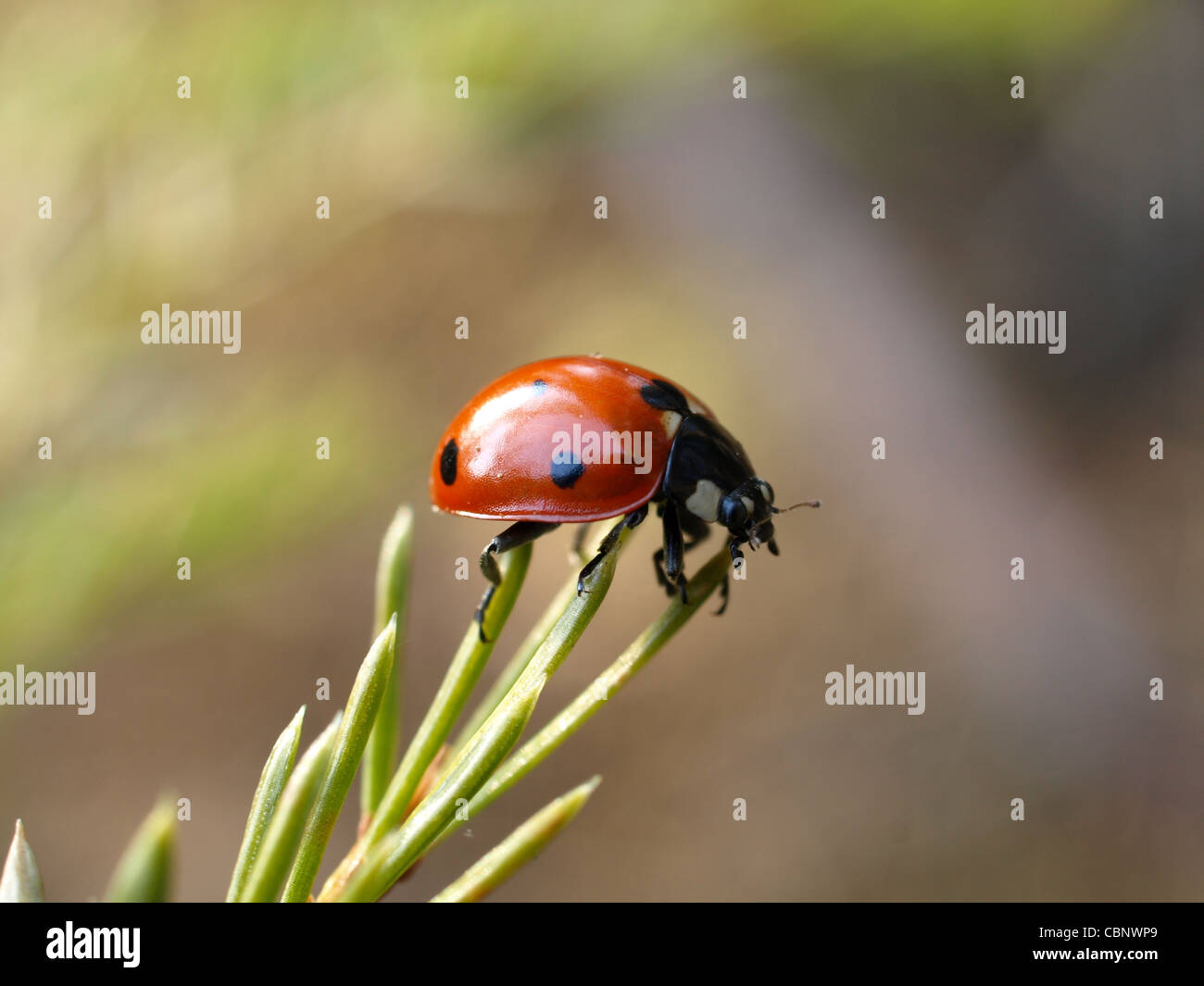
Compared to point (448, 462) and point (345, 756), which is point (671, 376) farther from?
point (345, 756)

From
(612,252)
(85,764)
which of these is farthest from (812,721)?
(85,764)

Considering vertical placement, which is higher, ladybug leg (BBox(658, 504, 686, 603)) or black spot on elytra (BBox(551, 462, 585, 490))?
black spot on elytra (BBox(551, 462, 585, 490))
